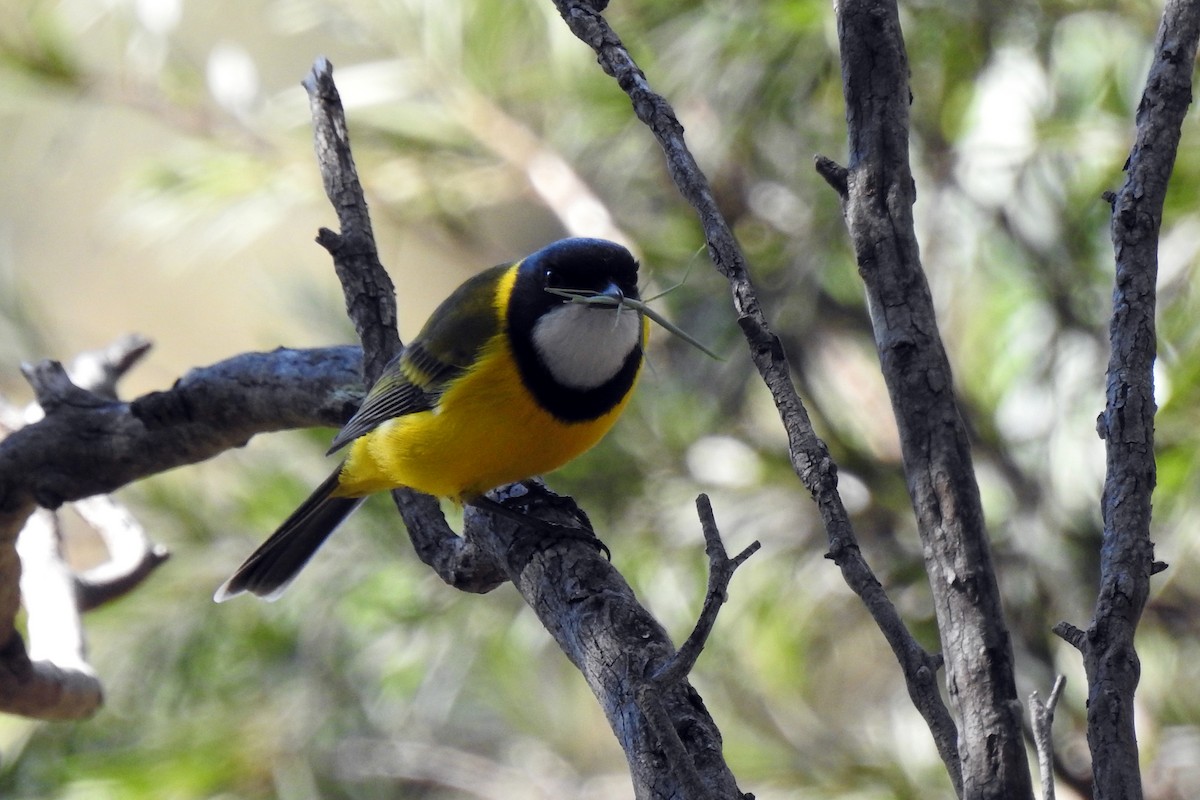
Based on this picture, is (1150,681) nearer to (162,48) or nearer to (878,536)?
(878,536)

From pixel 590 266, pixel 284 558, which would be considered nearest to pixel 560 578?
pixel 590 266

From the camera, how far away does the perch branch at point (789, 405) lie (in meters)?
0.89

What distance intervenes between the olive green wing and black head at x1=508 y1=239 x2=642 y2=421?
0.11 meters

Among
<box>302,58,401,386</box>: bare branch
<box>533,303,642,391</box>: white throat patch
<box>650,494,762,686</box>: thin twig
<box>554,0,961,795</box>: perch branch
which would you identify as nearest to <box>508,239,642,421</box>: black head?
<box>533,303,642,391</box>: white throat patch

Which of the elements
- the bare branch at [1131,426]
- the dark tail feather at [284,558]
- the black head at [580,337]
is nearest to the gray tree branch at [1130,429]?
the bare branch at [1131,426]

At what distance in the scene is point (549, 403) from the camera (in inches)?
75.2

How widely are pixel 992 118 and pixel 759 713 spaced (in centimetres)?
134

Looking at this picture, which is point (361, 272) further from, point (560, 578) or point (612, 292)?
point (560, 578)

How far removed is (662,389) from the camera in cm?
260

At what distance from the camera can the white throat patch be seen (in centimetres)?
192

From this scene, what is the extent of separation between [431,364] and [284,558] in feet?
1.92

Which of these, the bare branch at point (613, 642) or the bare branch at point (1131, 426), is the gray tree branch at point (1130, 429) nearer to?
the bare branch at point (1131, 426)

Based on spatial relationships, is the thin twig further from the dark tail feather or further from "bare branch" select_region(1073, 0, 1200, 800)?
the dark tail feather

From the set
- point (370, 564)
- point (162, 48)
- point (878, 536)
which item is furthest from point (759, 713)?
point (162, 48)
